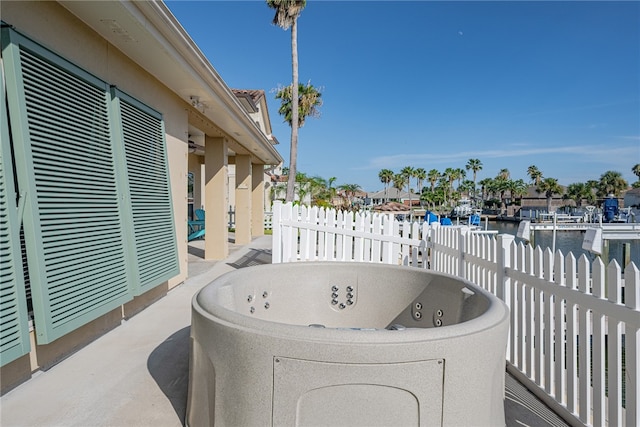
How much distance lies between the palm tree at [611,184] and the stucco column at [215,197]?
77.1m

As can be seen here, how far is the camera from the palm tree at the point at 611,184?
6262 cm

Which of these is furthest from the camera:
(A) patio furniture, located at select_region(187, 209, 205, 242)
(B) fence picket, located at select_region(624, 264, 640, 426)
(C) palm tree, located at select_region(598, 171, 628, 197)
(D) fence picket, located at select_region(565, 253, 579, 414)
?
(C) palm tree, located at select_region(598, 171, 628, 197)

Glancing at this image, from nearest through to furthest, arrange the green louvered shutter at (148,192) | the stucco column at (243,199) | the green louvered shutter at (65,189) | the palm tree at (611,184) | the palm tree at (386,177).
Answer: the green louvered shutter at (65,189), the green louvered shutter at (148,192), the stucco column at (243,199), the palm tree at (611,184), the palm tree at (386,177)

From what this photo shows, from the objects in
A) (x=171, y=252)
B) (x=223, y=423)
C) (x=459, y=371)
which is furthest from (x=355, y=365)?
(x=171, y=252)

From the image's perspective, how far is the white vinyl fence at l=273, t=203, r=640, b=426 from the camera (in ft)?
6.61

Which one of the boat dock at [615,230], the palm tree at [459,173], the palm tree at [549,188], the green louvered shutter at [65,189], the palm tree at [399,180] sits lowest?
the boat dock at [615,230]

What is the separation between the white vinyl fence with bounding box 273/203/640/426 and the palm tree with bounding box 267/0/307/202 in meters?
11.5

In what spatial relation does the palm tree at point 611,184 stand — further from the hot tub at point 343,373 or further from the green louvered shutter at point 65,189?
the green louvered shutter at point 65,189

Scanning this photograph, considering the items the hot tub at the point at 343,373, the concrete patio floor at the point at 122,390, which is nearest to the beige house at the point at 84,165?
the concrete patio floor at the point at 122,390


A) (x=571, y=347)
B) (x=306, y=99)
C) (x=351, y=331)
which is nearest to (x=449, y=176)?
(x=306, y=99)

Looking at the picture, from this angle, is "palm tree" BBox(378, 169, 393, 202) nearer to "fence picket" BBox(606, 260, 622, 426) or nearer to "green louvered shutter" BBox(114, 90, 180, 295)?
"green louvered shutter" BBox(114, 90, 180, 295)

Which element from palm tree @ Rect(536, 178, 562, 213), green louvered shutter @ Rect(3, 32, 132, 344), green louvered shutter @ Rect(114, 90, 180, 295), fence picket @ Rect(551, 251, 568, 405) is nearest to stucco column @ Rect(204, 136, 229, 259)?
green louvered shutter @ Rect(114, 90, 180, 295)

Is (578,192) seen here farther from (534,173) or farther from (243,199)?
(243,199)

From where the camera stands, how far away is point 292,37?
16.0 metres
